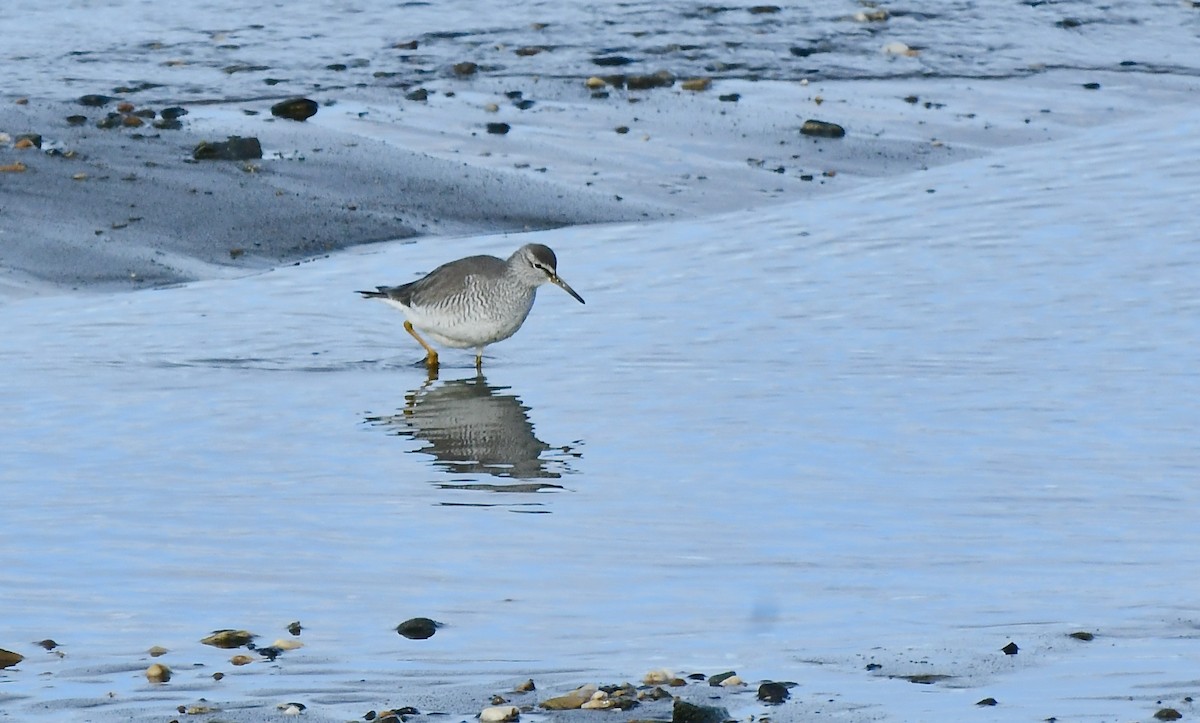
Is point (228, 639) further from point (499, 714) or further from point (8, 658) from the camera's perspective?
point (499, 714)

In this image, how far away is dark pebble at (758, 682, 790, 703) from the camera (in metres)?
5.62

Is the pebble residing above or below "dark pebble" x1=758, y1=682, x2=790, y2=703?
below

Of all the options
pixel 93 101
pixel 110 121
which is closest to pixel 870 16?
pixel 93 101

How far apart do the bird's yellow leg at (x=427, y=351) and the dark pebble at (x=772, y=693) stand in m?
5.82

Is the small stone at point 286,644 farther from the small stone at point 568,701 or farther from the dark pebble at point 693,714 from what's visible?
the dark pebble at point 693,714

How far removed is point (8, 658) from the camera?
19.5 ft

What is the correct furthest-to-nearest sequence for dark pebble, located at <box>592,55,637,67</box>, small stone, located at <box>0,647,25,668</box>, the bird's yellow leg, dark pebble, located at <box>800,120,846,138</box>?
dark pebble, located at <box>592,55,637,67</box> < dark pebble, located at <box>800,120,846,138</box> < the bird's yellow leg < small stone, located at <box>0,647,25,668</box>

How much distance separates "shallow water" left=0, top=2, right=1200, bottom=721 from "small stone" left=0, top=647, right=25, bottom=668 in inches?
3.3

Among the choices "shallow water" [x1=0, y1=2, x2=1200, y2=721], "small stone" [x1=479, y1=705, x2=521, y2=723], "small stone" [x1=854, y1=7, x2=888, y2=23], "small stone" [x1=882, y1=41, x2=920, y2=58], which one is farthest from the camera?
"small stone" [x1=854, y1=7, x2=888, y2=23]

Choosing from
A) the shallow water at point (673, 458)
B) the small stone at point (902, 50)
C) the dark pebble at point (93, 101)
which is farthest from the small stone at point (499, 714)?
the small stone at point (902, 50)

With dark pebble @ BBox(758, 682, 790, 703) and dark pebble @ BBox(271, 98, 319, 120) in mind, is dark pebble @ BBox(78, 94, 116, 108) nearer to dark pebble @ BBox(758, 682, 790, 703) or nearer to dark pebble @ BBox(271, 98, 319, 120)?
dark pebble @ BBox(271, 98, 319, 120)

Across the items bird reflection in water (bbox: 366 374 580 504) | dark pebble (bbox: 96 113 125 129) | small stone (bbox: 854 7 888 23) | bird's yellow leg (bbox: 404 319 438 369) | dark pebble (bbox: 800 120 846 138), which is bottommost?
bird's yellow leg (bbox: 404 319 438 369)

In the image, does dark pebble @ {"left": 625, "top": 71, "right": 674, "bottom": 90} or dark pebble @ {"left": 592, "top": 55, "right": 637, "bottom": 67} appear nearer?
dark pebble @ {"left": 625, "top": 71, "right": 674, "bottom": 90}

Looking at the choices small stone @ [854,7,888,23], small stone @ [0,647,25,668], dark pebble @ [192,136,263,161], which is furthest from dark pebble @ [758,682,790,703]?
small stone @ [854,7,888,23]
